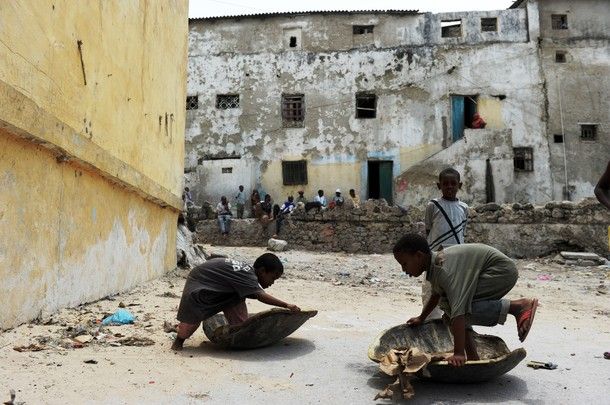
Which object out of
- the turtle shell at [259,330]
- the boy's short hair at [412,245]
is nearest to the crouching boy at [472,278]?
the boy's short hair at [412,245]

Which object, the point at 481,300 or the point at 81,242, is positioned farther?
the point at 81,242

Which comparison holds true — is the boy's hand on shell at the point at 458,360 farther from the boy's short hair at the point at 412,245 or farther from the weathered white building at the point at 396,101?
the weathered white building at the point at 396,101

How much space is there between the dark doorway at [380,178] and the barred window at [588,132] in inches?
319

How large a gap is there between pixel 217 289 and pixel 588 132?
23.0 metres

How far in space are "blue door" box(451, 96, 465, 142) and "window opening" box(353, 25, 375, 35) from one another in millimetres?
4893

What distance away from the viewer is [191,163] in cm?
2406

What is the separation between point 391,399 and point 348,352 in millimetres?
1235

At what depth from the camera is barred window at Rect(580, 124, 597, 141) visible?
22953mm

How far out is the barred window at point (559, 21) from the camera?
78.1 ft

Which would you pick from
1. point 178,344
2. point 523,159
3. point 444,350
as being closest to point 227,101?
point 523,159

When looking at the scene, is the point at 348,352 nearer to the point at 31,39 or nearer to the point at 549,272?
the point at 31,39

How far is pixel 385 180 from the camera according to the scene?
23266 millimetres

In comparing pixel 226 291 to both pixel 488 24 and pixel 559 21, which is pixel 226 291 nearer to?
pixel 488 24

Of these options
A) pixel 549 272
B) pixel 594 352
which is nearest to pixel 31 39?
pixel 594 352
